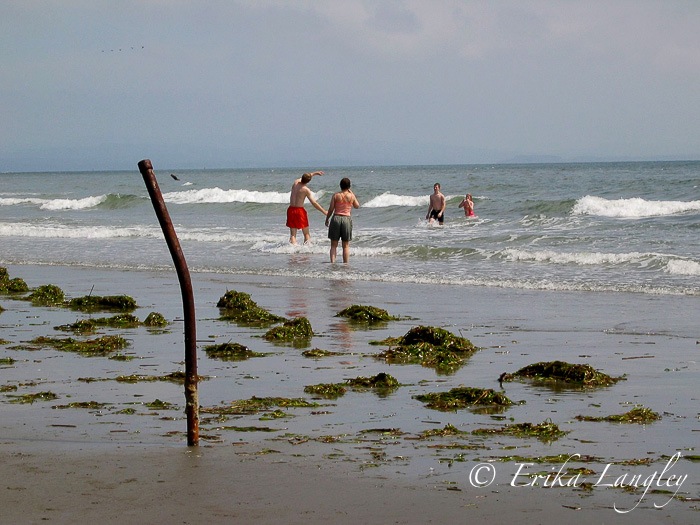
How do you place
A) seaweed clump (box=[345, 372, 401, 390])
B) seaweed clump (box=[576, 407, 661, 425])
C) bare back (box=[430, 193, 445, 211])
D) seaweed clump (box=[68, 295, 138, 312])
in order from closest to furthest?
seaweed clump (box=[576, 407, 661, 425]), seaweed clump (box=[345, 372, 401, 390]), seaweed clump (box=[68, 295, 138, 312]), bare back (box=[430, 193, 445, 211])

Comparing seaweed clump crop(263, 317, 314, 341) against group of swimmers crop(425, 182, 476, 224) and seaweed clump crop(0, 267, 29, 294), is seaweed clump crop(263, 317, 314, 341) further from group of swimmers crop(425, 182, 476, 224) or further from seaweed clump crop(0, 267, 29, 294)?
group of swimmers crop(425, 182, 476, 224)

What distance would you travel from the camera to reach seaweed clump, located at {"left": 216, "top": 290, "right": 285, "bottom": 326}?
969cm

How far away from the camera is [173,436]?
5.00 m

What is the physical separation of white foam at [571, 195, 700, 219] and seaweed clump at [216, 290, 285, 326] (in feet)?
66.8

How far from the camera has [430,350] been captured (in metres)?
7.62

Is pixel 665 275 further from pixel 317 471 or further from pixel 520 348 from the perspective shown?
pixel 317 471

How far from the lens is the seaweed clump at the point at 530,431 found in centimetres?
502

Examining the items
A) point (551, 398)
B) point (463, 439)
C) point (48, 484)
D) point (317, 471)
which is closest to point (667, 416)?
point (551, 398)

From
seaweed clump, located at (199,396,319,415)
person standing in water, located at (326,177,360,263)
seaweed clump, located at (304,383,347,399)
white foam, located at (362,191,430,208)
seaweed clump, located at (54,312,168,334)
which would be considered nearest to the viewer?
seaweed clump, located at (199,396,319,415)

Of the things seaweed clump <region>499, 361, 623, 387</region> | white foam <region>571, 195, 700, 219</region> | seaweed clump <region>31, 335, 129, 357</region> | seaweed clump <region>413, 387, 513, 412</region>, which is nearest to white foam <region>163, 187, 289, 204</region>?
white foam <region>571, 195, 700, 219</region>

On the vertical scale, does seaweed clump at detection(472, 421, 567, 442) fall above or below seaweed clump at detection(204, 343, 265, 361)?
above

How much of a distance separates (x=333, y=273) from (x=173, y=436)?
1018 centimetres

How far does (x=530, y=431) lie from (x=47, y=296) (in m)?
7.82

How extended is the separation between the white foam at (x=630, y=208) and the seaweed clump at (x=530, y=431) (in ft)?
80.4
